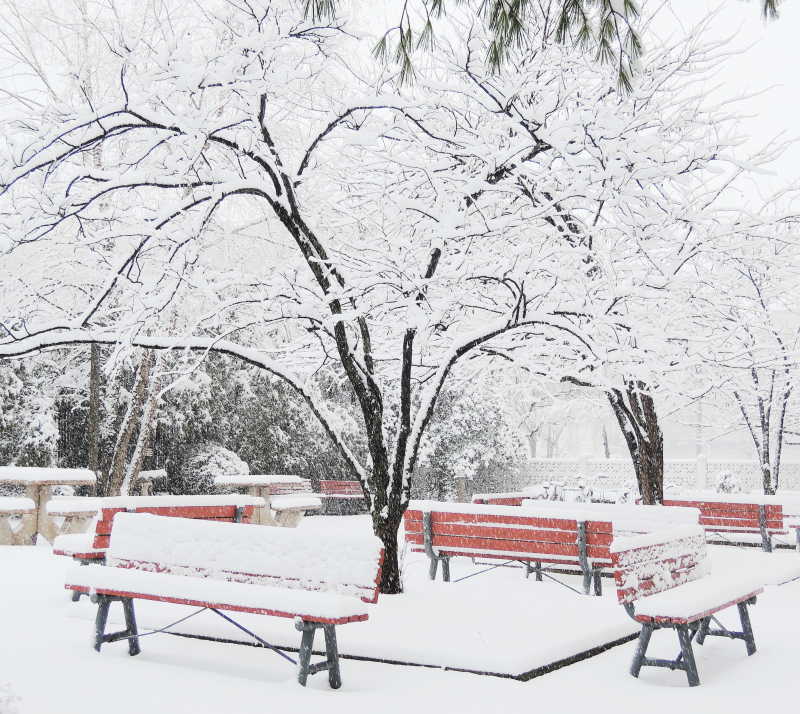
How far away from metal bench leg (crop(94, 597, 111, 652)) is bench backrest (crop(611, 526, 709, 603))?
3.45 meters

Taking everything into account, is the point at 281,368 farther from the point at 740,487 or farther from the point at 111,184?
the point at 740,487

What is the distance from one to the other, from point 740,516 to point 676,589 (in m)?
6.79

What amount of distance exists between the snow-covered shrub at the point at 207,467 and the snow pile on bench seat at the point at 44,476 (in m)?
5.43

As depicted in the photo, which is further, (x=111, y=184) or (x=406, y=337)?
(x=406, y=337)

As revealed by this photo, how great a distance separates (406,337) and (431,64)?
11.4 feet

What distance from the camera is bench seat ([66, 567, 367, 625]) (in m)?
4.98

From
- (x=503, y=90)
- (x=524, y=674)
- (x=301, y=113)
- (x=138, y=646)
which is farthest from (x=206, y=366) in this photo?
(x=524, y=674)

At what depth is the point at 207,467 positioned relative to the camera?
690 inches

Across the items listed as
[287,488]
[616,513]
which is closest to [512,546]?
[616,513]

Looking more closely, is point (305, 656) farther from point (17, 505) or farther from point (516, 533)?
point (17, 505)

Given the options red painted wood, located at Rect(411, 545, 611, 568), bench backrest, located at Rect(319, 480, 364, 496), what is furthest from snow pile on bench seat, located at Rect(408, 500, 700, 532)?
bench backrest, located at Rect(319, 480, 364, 496)

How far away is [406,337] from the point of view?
7590 mm

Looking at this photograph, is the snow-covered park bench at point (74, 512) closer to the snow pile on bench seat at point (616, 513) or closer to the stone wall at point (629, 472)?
the snow pile on bench seat at point (616, 513)

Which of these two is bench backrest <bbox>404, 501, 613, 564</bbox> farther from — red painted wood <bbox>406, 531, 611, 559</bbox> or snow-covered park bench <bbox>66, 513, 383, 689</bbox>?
snow-covered park bench <bbox>66, 513, 383, 689</bbox>
